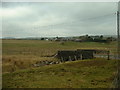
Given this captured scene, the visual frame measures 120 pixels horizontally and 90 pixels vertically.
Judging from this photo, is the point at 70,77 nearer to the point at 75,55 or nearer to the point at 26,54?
the point at 75,55

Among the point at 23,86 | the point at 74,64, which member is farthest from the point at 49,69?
the point at 23,86

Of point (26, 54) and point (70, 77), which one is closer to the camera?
point (70, 77)

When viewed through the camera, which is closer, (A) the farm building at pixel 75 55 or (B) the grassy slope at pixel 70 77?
(B) the grassy slope at pixel 70 77

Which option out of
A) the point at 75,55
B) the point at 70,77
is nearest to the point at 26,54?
the point at 75,55

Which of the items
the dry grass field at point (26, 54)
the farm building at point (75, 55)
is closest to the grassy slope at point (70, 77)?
the dry grass field at point (26, 54)

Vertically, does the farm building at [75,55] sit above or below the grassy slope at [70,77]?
above

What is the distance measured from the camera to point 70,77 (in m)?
21.1

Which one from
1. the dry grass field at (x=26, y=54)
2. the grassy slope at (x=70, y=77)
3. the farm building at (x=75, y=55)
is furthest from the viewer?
the farm building at (x=75, y=55)

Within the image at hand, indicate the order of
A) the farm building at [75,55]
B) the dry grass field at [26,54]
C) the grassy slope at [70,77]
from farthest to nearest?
the farm building at [75,55], the dry grass field at [26,54], the grassy slope at [70,77]

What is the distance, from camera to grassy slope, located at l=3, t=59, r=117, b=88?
18.2 meters

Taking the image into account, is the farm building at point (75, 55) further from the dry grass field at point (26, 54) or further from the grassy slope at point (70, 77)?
the grassy slope at point (70, 77)

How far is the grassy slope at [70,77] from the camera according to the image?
59.7ft

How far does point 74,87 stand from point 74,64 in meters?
10.5

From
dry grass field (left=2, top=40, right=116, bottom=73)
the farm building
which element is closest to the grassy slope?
dry grass field (left=2, top=40, right=116, bottom=73)
